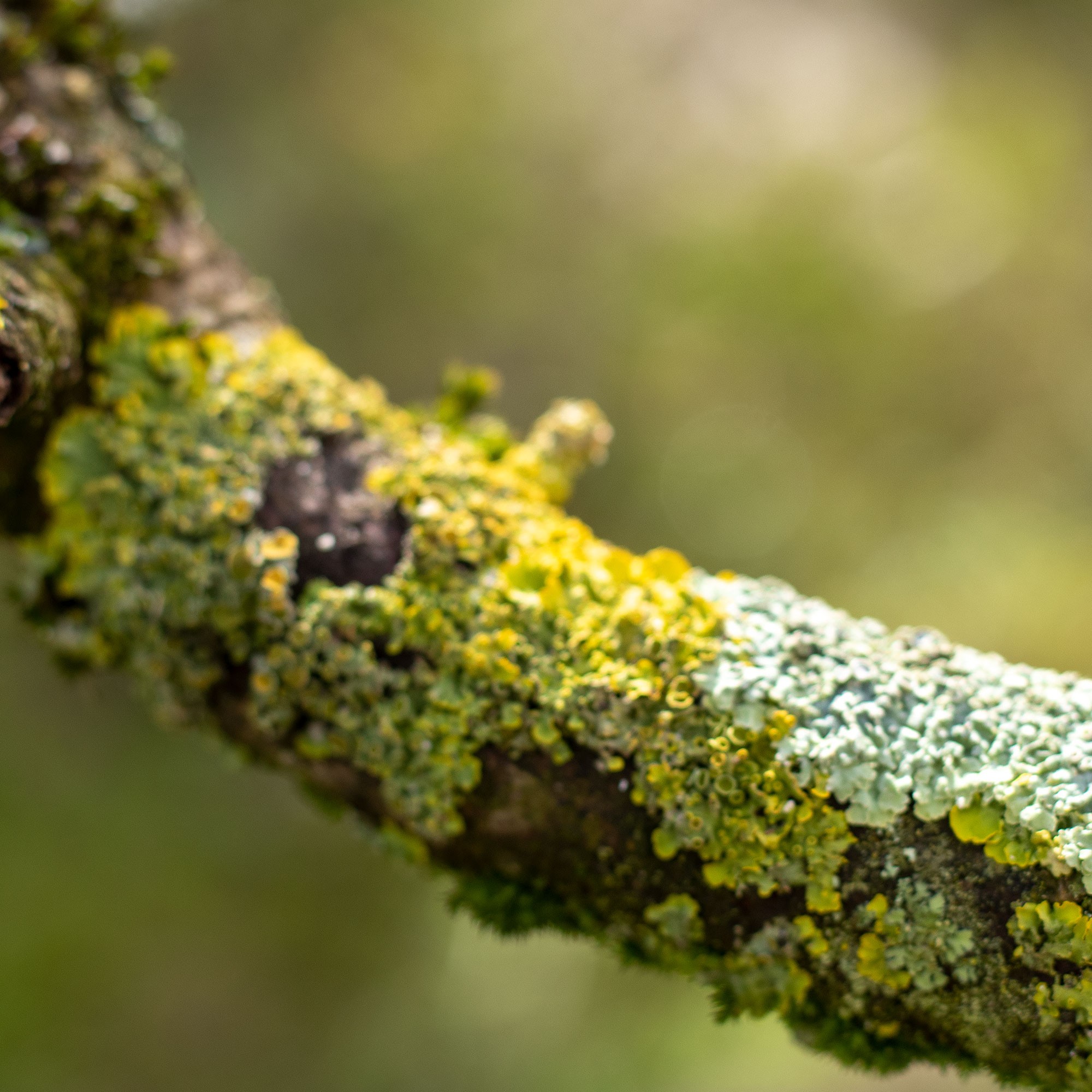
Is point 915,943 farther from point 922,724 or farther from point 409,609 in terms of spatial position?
point 409,609

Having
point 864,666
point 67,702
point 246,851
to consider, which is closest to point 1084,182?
point 864,666

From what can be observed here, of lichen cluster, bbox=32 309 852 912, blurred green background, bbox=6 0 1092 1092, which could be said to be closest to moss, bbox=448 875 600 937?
lichen cluster, bbox=32 309 852 912

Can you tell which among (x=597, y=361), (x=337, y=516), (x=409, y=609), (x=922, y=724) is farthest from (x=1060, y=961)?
(x=597, y=361)

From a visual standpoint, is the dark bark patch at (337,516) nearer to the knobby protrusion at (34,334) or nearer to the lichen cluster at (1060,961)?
the knobby protrusion at (34,334)

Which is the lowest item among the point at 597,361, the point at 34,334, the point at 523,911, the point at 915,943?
the point at 523,911

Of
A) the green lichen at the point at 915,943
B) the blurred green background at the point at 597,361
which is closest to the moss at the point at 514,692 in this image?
the green lichen at the point at 915,943

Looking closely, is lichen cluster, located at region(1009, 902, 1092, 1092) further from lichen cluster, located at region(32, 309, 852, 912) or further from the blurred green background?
the blurred green background
